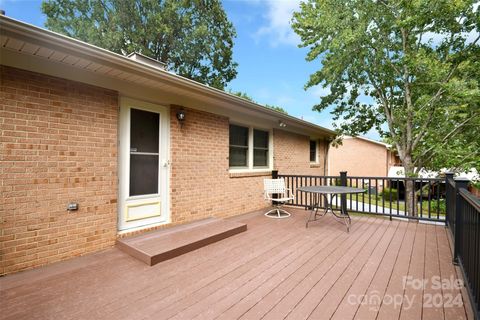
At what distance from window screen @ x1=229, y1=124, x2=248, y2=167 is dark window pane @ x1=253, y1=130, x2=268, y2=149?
384mm

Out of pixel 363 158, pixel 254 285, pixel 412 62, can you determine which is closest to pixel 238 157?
pixel 254 285

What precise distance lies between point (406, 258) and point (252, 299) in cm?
238

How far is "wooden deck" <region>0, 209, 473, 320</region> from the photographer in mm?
2025

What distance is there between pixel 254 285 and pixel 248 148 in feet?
13.6

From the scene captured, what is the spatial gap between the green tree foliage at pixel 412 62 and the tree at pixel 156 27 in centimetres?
675

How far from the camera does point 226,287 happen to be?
2.41 m

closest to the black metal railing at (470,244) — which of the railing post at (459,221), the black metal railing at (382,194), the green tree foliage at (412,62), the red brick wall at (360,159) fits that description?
the railing post at (459,221)

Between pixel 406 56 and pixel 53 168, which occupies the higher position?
Answer: pixel 406 56

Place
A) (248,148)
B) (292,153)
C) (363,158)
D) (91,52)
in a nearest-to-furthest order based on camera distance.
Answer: (91,52) < (248,148) < (292,153) < (363,158)

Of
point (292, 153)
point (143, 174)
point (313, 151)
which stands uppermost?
point (313, 151)

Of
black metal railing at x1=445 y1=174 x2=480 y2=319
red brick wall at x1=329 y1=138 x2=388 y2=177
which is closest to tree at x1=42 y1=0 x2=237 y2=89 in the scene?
red brick wall at x1=329 y1=138 x2=388 y2=177

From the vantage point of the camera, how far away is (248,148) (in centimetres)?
626

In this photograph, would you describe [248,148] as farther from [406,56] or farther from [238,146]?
[406,56]

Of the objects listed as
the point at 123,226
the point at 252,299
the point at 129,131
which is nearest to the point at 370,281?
the point at 252,299
